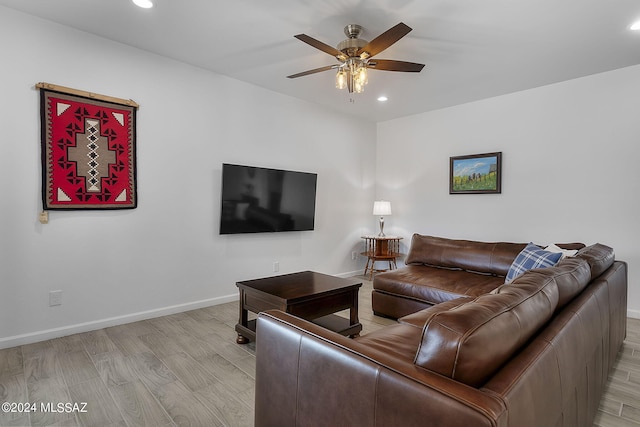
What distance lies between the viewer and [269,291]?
2.66m

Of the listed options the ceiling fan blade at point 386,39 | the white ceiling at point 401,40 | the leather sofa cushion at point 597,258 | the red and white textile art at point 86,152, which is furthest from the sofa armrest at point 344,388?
the red and white textile art at point 86,152

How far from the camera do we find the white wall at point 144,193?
2694 millimetres

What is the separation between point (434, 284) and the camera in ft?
→ 10.4

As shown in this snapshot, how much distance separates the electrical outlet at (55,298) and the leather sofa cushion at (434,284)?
2879mm

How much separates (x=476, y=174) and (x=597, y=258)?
260 centimetres

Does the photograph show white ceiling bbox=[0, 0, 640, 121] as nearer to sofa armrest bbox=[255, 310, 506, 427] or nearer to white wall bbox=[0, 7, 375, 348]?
white wall bbox=[0, 7, 375, 348]

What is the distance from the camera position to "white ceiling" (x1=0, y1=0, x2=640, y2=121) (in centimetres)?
251

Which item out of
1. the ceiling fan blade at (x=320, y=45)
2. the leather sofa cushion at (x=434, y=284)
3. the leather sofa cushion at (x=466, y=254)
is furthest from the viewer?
the leather sofa cushion at (x=466, y=254)

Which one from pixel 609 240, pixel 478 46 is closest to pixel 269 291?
pixel 478 46

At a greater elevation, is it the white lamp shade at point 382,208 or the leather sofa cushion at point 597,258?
the white lamp shade at point 382,208

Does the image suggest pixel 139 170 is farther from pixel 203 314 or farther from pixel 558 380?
pixel 558 380

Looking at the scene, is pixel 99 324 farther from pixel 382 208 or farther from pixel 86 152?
pixel 382 208

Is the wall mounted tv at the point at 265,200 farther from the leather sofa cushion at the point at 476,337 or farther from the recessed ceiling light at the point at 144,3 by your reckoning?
the leather sofa cushion at the point at 476,337

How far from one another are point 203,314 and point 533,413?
127 inches
